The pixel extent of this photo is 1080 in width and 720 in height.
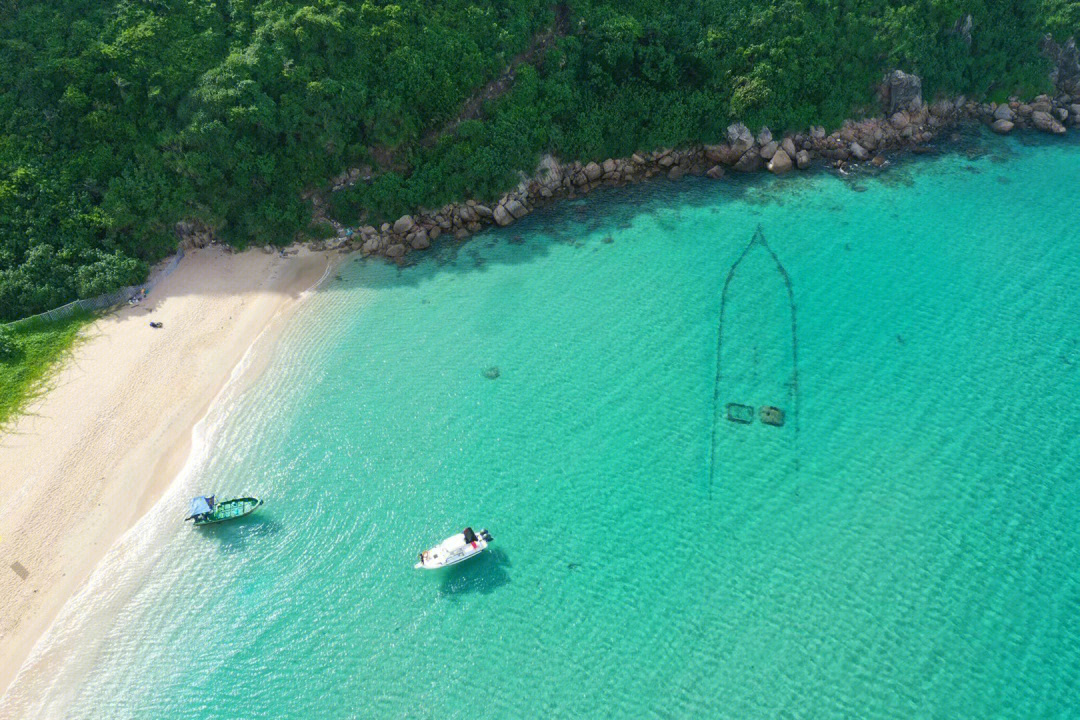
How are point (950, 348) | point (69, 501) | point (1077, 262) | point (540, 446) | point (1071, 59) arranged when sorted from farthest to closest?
point (1071, 59)
point (1077, 262)
point (950, 348)
point (540, 446)
point (69, 501)

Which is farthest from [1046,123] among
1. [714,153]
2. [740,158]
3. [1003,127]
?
[714,153]

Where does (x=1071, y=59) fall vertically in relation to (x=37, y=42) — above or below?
below

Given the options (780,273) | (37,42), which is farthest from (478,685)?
(37,42)

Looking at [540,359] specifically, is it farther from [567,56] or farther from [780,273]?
[567,56]

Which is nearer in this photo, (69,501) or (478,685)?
(478,685)

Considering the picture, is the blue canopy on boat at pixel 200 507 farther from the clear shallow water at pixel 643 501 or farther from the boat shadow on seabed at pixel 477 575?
the boat shadow on seabed at pixel 477 575

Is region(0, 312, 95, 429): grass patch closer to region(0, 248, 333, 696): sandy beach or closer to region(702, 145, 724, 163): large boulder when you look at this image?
region(0, 248, 333, 696): sandy beach

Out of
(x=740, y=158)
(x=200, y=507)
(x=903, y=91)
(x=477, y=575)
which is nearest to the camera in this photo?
(x=477, y=575)

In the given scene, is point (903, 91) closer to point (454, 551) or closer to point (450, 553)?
point (454, 551)
